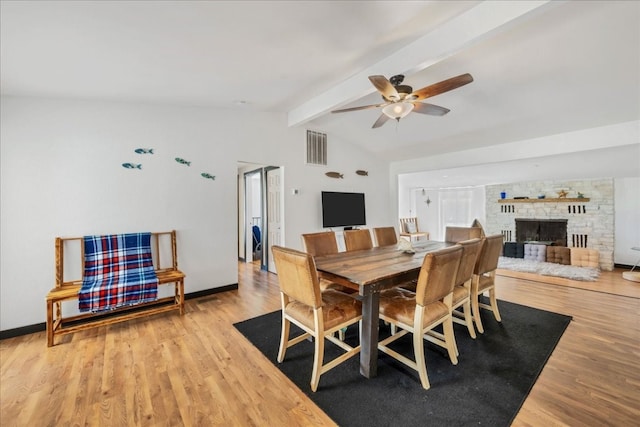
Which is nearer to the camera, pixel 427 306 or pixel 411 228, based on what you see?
pixel 427 306

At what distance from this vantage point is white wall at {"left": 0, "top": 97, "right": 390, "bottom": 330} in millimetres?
2695

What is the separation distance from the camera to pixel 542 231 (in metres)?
7.08

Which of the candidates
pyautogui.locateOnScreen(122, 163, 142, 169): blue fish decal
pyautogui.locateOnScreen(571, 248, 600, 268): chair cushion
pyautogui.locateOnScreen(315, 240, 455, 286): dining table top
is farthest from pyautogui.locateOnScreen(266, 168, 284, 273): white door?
pyautogui.locateOnScreen(571, 248, 600, 268): chair cushion

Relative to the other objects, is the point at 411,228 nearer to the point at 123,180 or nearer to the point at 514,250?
the point at 514,250

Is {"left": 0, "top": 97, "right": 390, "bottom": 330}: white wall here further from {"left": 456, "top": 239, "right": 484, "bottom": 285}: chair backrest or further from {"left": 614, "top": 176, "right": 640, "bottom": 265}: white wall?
{"left": 614, "top": 176, "right": 640, "bottom": 265}: white wall

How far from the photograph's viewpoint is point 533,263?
248 inches

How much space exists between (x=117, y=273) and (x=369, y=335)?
9.36ft

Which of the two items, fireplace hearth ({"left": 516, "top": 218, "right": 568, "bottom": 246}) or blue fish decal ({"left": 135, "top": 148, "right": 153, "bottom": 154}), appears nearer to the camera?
blue fish decal ({"left": 135, "top": 148, "right": 153, "bottom": 154})

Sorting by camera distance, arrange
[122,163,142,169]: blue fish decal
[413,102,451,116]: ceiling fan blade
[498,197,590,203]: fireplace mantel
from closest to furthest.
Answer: [413,102,451,116]: ceiling fan blade, [122,163,142,169]: blue fish decal, [498,197,590,203]: fireplace mantel

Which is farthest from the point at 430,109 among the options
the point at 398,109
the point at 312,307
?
the point at 312,307

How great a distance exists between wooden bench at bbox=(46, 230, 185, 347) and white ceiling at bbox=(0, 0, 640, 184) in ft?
5.48

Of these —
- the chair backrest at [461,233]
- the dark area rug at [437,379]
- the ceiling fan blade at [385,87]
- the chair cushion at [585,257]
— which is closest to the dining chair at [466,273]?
the dark area rug at [437,379]

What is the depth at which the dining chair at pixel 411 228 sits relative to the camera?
9583 millimetres

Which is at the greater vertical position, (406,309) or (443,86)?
(443,86)
